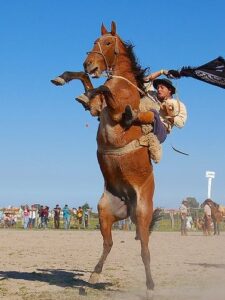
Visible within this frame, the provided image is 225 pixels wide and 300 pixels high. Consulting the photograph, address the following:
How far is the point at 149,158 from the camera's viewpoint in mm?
7293

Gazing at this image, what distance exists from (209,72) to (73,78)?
2026 mm

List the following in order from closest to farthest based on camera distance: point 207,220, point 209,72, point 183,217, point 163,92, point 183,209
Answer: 1. point 209,72
2. point 163,92
3. point 207,220
4. point 183,217
5. point 183,209

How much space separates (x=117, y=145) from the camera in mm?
7004

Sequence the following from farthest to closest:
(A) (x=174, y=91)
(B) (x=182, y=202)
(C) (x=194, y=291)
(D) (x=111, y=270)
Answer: (B) (x=182, y=202) < (D) (x=111, y=270) < (A) (x=174, y=91) < (C) (x=194, y=291)

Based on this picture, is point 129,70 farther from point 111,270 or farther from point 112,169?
point 111,270

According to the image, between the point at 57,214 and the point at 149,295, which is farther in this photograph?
the point at 57,214

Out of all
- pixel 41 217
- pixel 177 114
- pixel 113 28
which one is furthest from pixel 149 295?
pixel 41 217

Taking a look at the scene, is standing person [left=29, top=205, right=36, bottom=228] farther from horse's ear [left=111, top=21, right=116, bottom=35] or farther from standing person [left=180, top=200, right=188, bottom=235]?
horse's ear [left=111, top=21, right=116, bottom=35]

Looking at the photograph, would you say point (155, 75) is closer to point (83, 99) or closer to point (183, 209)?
point (83, 99)

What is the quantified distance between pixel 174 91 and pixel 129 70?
32.3 inches

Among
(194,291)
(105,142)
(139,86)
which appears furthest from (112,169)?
(194,291)

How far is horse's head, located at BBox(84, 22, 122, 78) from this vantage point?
680 cm

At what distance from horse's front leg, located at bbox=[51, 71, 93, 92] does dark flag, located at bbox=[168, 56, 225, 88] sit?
Answer: 1343 millimetres

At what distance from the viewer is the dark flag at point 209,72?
7675 millimetres
